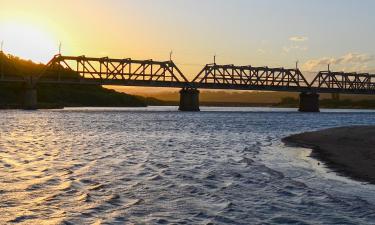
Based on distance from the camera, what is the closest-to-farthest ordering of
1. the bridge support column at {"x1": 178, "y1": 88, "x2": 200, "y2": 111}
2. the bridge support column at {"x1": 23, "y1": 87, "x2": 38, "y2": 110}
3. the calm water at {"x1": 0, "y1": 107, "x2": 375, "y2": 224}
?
the calm water at {"x1": 0, "y1": 107, "x2": 375, "y2": 224} → the bridge support column at {"x1": 23, "y1": 87, "x2": 38, "y2": 110} → the bridge support column at {"x1": 178, "y1": 88, "x2": 200, "y2": 111}

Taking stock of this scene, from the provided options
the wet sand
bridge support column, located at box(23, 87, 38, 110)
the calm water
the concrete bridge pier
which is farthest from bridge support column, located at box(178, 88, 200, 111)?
the calm water

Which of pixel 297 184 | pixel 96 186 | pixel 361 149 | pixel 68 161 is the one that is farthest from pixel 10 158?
pixel 361 149

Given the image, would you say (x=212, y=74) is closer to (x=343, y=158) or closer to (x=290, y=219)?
(x=343, y=158)

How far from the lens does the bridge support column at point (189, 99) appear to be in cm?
18300

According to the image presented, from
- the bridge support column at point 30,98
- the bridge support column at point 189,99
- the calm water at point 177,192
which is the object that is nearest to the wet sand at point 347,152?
the calm water at point 177,192

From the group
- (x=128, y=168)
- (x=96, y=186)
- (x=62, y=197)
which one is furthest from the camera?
(x=128, y=168)

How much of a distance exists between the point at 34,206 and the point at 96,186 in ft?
13.6

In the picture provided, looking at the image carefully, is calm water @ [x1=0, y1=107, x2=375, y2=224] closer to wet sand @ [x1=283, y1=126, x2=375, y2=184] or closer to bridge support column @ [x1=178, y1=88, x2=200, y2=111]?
wet sand @ [x1=283, y1=126, x2=375, y2=184]

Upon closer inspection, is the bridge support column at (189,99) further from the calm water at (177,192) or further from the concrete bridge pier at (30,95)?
the calm water at (177,192)

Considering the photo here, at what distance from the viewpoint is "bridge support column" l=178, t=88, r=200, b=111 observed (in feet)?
600

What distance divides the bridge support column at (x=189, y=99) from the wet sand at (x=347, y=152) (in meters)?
134

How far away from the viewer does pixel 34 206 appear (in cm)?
1545

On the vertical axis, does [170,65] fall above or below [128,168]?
above

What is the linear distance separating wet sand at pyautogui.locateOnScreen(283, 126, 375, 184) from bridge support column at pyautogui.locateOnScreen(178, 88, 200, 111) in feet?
440
